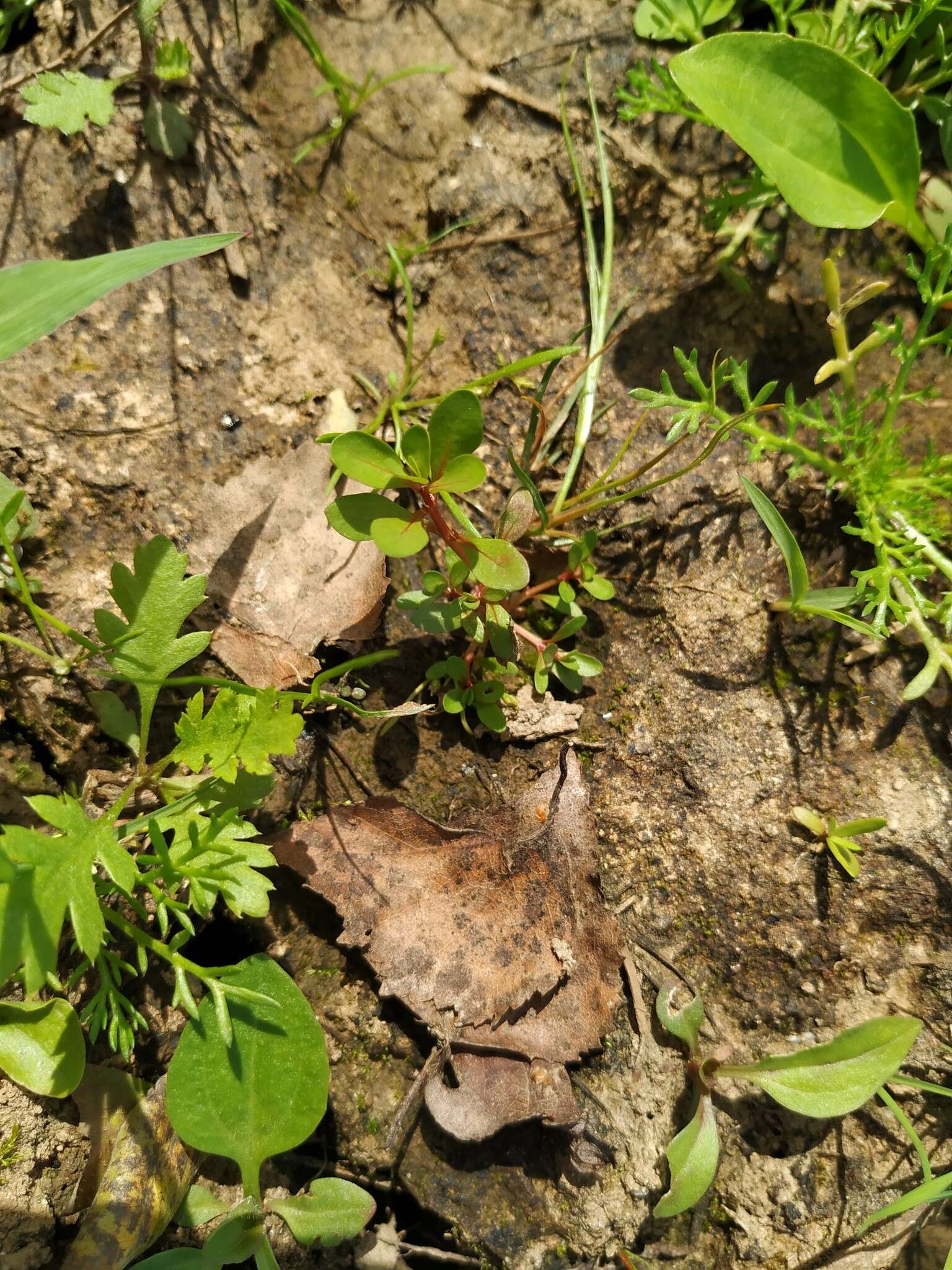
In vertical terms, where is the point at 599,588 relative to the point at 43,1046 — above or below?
above

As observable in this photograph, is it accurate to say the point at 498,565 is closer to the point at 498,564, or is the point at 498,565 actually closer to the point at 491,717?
the point at 498,564

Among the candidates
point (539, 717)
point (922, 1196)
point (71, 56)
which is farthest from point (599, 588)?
point (71, 56)

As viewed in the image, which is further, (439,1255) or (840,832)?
(840,832)

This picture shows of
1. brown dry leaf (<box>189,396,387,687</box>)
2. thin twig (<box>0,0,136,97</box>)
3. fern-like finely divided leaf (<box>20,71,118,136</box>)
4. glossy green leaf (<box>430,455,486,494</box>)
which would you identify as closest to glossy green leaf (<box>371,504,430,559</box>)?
glossy green leaf (<box>430,455,486,494</box>)

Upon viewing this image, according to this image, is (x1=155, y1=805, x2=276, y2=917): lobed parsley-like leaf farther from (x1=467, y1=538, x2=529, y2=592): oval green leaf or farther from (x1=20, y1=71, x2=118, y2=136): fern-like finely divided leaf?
(x1=20, y1=71, x2=118, y2=136): fern-like finely divided leaf

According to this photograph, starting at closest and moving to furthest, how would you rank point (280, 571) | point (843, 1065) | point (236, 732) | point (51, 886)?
point (51, 886) < point (236, 732) < point (843, 1065) < point (280, 571)

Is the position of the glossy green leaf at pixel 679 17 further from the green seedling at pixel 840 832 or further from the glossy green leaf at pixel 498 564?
the green seedling at pixel 840 832

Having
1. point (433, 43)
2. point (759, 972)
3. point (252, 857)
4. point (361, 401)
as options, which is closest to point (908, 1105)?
point (759, 972)
